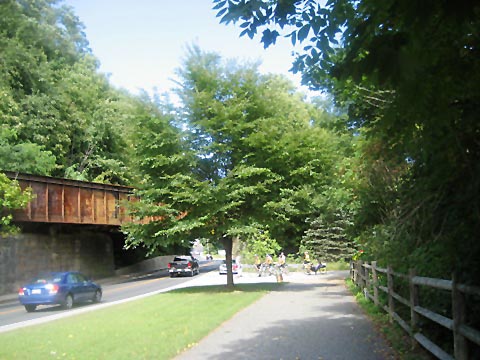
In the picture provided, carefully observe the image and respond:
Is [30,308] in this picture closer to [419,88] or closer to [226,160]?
[226,160]

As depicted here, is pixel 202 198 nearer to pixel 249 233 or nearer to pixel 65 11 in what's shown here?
pixel 249 233

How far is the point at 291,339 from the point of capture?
9.48 meters

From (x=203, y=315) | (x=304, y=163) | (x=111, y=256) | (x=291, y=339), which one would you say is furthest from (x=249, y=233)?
(x=111, y=256)

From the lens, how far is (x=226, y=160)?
23.0 metres

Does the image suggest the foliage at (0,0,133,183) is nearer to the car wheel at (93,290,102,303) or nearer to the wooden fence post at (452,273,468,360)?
the car wheel at (93,290,102,303)

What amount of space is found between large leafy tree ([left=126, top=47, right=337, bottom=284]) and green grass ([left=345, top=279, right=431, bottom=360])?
924cm

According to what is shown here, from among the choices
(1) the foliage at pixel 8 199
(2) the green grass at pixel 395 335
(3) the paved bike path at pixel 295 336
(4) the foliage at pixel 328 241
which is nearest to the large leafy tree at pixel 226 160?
(3) the paved bike path at pixel 295 336

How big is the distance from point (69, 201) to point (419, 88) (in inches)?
1376

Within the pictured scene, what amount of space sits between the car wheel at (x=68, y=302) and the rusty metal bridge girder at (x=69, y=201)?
9.88m

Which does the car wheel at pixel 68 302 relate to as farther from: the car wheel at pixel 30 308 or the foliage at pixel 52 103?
the foliage at pixel 52 103

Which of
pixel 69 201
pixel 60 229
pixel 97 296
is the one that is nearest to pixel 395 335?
pixel 97 296

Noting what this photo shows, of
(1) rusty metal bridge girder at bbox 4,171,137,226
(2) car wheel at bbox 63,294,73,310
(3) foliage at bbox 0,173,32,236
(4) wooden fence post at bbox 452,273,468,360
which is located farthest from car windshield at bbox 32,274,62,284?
(4) wooden fence post at bbox 452,273,468,360

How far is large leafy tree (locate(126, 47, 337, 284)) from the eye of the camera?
2150cm

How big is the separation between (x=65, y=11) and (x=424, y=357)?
6086 centimetres
